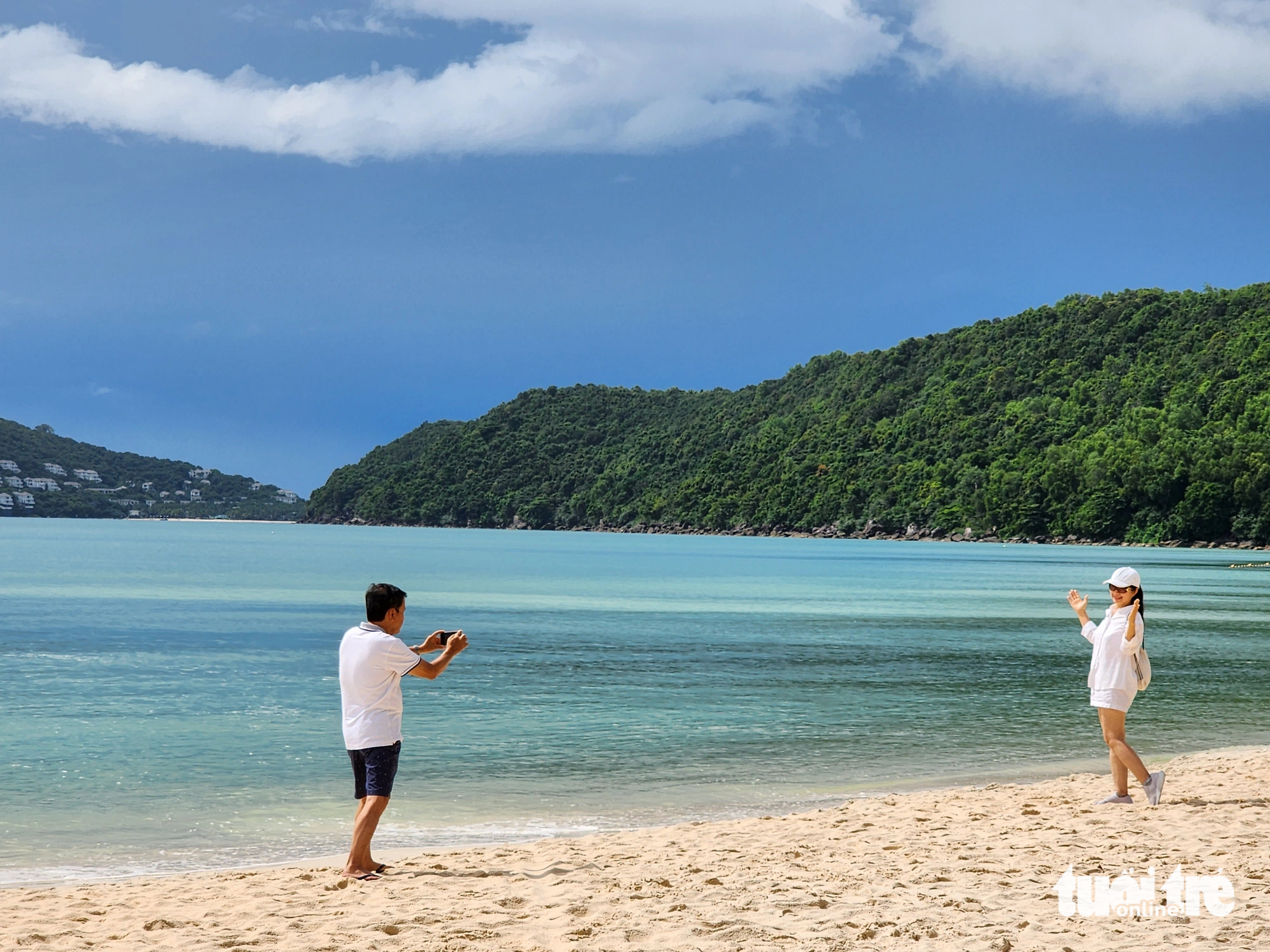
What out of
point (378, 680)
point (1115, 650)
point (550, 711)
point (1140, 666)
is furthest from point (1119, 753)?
point (550, 711)

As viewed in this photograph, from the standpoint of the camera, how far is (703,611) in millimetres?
42000

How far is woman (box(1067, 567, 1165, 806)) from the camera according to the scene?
366 inches

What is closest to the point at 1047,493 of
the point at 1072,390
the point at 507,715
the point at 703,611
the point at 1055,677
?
the point at 1072,390

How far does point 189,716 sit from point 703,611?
25.9 meters

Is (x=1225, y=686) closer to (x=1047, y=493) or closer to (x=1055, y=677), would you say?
(x=1055, y=677)

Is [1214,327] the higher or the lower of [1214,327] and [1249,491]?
the higher

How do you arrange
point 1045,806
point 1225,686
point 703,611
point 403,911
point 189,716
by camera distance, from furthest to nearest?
point 703,611, point 1225,686, point 189,716, point 1045,806, point 403,911

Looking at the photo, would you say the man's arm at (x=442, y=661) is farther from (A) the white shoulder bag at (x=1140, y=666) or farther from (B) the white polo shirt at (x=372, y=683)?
(A) the white shoulder bag at (x=1140, y=666)

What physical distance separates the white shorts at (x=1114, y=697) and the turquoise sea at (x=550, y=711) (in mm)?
3309

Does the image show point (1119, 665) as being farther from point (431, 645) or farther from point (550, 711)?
point (550, 711)

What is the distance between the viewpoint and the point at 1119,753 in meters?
9.88

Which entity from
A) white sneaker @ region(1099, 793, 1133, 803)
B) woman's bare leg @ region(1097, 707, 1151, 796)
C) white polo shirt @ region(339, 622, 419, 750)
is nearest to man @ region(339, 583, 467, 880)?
white polo shirt @ region(339, 622, 419, 750)

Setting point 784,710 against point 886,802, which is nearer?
point 886,802

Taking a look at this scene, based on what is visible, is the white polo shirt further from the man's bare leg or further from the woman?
the woman
